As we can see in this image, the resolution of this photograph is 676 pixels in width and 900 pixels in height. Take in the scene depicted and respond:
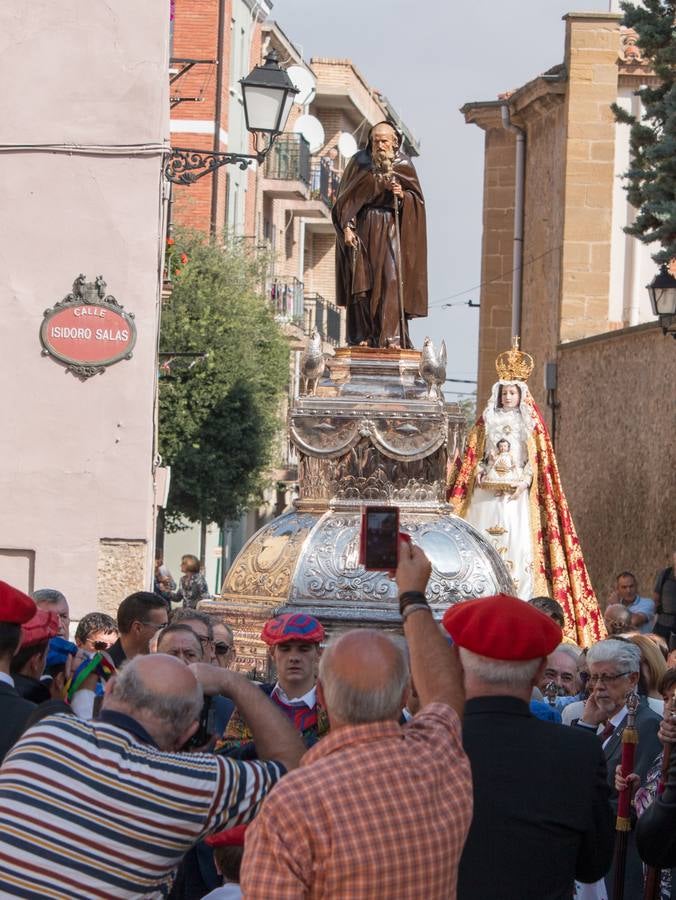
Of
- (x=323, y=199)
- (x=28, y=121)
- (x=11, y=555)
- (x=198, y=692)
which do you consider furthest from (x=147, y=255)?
(x=323, y=199)

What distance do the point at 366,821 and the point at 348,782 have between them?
0.08 m

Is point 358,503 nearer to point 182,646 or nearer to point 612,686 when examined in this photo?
point 182,646

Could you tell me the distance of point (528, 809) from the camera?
184 inches

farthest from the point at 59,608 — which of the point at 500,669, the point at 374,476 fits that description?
the point at 500,669

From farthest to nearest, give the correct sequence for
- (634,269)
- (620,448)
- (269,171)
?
(269,171)
(634,269)
(620,448)

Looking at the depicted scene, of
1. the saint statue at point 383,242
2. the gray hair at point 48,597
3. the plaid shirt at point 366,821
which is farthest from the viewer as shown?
the saint statue at point 383,242

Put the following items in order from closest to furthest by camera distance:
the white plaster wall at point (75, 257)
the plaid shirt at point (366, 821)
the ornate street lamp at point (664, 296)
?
1. the plaid shirt at point (366, 821)
2. the white plaster wall at point (75, 257)
3. the ornate street lamp at point (664, 296)

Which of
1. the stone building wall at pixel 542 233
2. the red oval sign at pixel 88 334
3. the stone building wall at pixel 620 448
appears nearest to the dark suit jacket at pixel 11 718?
the red oval sign at pixel 88 334

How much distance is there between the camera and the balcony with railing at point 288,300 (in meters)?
41.1

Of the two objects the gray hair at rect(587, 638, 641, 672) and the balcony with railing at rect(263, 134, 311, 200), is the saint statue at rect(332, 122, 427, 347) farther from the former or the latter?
the balcony with railing at rect(263, 134, 311, 200)

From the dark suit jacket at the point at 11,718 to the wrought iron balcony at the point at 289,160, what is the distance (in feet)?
128

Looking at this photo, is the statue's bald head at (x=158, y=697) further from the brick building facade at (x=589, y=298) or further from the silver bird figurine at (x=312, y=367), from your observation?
the brick building facade at (x=589, y=298)

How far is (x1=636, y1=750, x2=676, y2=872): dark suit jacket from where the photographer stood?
17.4ft

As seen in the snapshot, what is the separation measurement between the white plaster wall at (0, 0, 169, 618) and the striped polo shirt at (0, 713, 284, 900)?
1042 cm
